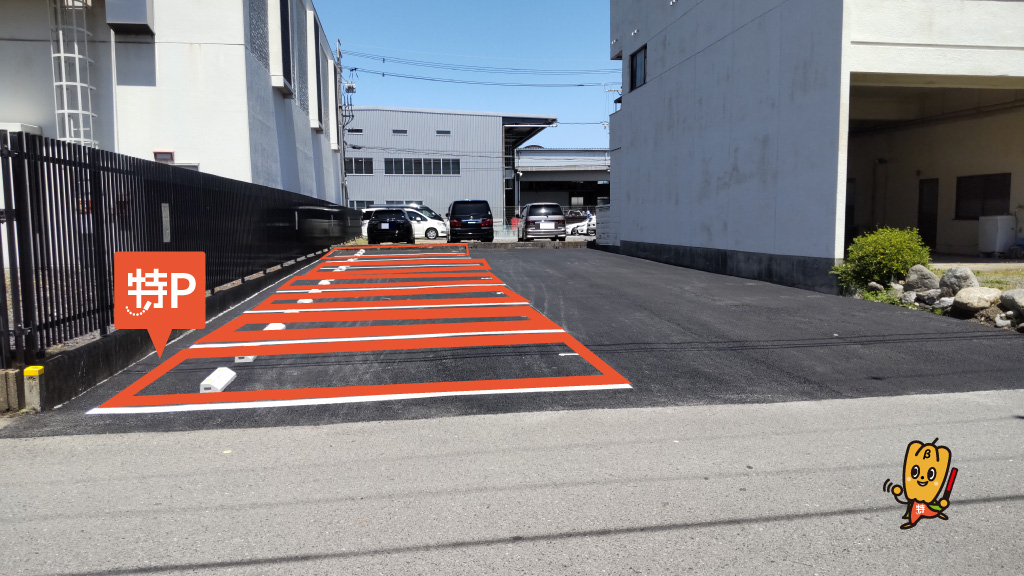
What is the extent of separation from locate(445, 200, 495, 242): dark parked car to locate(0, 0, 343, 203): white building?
34.1 ft

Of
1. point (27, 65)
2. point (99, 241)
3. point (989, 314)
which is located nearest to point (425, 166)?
point (27, 65)

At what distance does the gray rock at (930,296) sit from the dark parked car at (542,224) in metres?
20.9

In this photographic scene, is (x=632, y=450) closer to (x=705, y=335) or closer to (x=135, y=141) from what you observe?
(x=705, y=335)

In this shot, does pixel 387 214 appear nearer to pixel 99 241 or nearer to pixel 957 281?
pixel 99 241

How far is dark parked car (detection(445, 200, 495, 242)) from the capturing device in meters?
30.8

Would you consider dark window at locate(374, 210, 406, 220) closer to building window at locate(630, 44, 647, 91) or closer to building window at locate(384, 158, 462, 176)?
building window at locate(630, 44, 647, 91)

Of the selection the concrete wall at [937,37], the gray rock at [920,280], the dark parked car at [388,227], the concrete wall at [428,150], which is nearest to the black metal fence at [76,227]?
Answer: the gray rock at [920,280]

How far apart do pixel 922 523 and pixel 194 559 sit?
369 cm

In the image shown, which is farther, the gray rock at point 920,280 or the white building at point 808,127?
the white building at point 808,127

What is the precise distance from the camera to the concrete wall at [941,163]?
16.8m

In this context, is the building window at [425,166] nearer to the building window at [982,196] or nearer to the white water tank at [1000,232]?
the building window at [982,196]

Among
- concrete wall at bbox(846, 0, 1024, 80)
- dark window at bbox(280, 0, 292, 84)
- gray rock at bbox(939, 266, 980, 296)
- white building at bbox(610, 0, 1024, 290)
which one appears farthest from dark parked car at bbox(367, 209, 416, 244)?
gray rock at bbox(939, 266, 980, 296)

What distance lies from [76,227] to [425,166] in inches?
2143

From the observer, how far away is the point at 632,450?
490 cm
